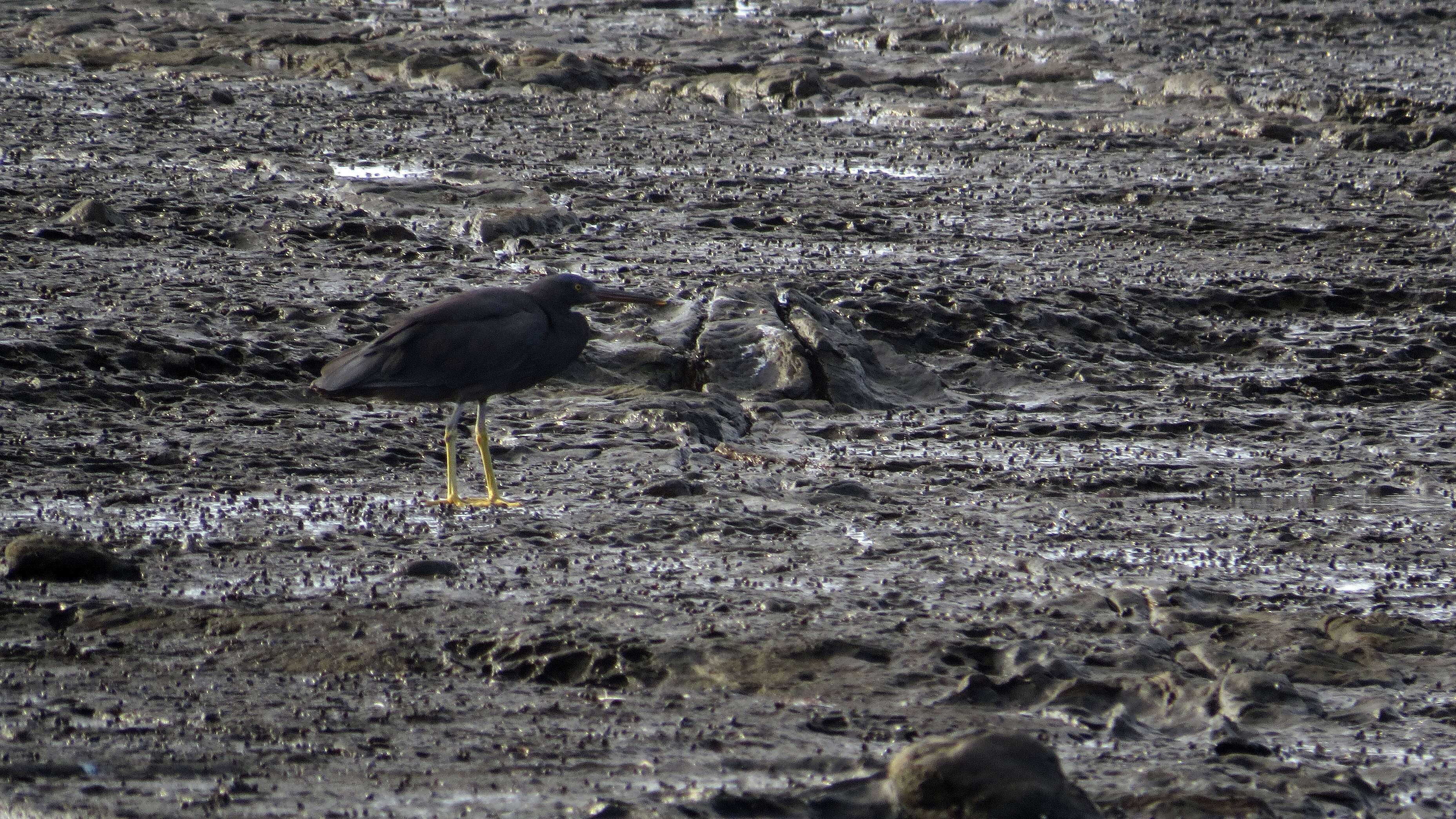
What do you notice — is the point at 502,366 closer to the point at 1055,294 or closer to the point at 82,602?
the point at 82,602

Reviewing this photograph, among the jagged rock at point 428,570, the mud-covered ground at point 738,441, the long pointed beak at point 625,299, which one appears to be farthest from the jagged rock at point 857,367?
the jagged rock at point 428,570

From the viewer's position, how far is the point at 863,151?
1087 cm

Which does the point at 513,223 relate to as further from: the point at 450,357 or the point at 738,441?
the point at 450,357

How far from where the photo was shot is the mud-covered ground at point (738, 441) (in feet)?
12.9

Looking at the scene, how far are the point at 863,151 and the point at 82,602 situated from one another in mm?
7088

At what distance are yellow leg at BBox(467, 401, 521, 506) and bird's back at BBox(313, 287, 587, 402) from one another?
0.34 ft

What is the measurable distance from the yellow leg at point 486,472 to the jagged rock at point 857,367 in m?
1.56

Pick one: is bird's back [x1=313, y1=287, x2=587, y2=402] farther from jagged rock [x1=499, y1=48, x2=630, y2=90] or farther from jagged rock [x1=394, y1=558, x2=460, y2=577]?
jagged rock [x1=499, y1=48, x2=630, y2=90]

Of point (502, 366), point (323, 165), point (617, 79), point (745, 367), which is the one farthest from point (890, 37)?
point (502, 366)

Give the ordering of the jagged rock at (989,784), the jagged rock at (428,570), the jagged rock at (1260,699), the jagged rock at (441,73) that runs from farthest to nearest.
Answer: the jagged rock at (441,73), the jagged rock at (428,570), the jagged rock at (1260,699), the jagged rock at (989,784)

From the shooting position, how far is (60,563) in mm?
4660

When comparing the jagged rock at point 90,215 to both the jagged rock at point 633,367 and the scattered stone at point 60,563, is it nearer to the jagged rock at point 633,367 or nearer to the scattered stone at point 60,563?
the jagged rock at point 633,367

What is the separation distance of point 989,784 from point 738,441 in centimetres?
304

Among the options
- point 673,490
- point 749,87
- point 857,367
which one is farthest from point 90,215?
point 749,87
